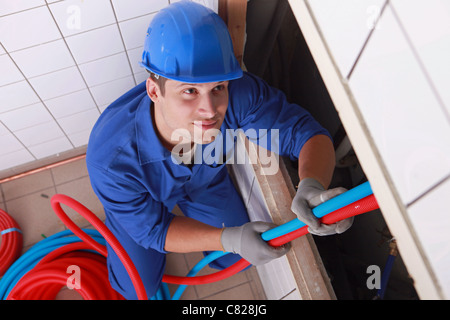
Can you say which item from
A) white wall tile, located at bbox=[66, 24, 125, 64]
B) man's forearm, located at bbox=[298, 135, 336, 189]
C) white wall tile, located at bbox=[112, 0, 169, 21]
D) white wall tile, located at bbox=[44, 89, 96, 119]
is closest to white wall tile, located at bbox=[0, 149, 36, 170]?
white wall tile, located at bbox=[44, 89, 96, 119]

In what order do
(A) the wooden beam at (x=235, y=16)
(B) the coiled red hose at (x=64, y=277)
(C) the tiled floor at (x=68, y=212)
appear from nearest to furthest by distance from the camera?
(A) the wooden beam at (x=235, y=16) → (B) the coiled red hose at (x=64, y=277) → (C) the tiled floor at (x=68, y=212)

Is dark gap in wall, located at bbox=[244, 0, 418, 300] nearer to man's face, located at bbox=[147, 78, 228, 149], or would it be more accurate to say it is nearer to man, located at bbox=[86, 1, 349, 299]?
man, located at bbox=[86, 1, 349, 299]

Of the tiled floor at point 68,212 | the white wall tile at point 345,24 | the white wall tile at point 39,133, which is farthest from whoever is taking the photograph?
the tiled floor at point 68,212

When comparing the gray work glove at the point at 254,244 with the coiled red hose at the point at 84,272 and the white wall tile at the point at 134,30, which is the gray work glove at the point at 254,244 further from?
the white wall tile at the point at 134,30

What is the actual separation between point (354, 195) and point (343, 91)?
36 centimetres

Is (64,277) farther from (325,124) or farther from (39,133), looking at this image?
(325,124)

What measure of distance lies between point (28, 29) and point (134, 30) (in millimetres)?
468

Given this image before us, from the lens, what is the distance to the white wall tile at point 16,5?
57.3 inches

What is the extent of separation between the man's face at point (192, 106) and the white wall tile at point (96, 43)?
588 millimetres

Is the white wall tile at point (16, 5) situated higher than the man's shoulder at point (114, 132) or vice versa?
the white wall tile at point (16, 5)

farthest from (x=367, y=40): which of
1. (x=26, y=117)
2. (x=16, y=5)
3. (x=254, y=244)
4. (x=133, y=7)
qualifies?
(x=26, y=117)

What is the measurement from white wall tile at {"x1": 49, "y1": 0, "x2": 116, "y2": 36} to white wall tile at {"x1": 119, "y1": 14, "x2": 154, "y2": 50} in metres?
0.07

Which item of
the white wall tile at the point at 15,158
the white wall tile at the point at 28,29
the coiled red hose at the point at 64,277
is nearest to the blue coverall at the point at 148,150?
the white wall tile at the point at 28,29
